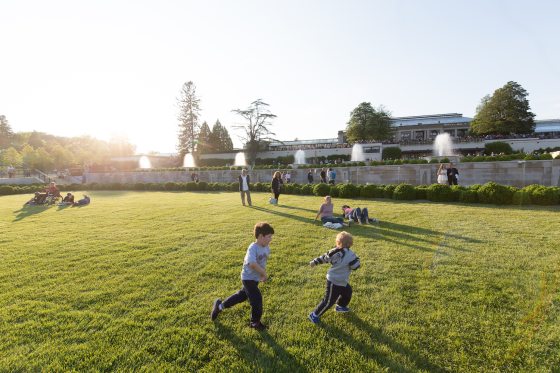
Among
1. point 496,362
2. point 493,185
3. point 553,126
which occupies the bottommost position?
point 496,362

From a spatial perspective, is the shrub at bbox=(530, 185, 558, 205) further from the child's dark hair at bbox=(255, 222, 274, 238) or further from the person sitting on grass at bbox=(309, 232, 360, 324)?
the child's dark hair at bbox=(255, 222, 274, 238)

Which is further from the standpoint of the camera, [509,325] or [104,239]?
[104,239]

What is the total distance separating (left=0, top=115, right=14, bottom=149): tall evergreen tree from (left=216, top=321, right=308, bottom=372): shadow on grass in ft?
287

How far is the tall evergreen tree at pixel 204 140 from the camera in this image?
2163 inches

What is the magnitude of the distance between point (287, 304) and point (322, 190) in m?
12.8

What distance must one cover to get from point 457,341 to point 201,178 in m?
27.8

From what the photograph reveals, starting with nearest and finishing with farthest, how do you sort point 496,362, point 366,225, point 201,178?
point 496,362 → point 366,225 → point 201,178

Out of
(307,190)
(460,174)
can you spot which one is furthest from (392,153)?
(307,190)

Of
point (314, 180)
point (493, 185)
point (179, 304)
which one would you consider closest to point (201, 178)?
point (314, 180)

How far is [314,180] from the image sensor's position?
A: 24.2 m

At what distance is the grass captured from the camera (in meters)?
2.95

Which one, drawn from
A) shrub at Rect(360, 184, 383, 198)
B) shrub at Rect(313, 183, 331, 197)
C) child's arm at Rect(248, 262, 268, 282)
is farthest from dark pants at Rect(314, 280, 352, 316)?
shrub at Rect(313, 183, 331, 197)

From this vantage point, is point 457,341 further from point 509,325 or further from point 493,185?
point 493,185

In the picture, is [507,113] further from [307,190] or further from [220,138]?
[220,138]
